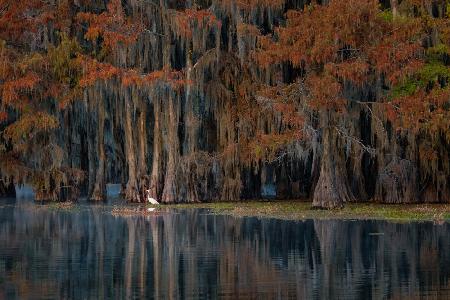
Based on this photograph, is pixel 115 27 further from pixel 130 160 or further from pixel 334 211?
pixel 334 211

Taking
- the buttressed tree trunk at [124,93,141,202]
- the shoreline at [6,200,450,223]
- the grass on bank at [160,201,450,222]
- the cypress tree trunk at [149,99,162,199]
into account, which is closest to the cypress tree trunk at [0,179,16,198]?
the buttressed tree trunk at [124,93,141,202]

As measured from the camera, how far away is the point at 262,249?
2145 cm

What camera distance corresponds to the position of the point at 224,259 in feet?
63.8

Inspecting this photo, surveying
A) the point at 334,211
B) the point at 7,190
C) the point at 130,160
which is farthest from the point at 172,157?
the point at 7,190

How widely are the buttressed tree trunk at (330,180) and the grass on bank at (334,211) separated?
0.41 m

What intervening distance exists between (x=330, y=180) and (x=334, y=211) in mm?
2080

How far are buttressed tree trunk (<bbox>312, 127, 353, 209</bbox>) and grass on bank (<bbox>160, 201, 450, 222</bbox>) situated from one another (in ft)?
1.33

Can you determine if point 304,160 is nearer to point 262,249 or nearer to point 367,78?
point 367,78

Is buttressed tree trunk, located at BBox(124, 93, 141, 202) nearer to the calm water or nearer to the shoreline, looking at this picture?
the shoreline

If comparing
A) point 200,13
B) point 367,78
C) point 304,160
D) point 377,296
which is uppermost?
point 200,13

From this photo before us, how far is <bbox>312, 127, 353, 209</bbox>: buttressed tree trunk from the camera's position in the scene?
35250 millimetres

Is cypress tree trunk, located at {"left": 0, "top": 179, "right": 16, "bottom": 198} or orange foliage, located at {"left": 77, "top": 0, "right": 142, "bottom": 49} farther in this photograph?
cypress tree trunk, located at {"left": 0, "top": 179, "right": 16, "bottom": 198}

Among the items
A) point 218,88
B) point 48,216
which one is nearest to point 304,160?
point 218,88

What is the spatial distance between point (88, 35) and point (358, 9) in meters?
11.6
